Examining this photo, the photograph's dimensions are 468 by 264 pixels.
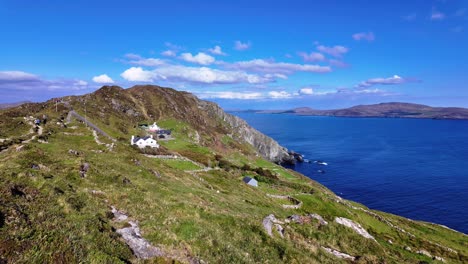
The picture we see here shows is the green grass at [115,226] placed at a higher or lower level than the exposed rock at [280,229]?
higher

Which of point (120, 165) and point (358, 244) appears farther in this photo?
point (120, 165)

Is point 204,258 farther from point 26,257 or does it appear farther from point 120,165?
point 120,165

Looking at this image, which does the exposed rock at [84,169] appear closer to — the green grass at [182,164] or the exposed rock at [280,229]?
the exposed rock at [280,229]

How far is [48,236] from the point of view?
519 inches

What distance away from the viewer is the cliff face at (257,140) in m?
179

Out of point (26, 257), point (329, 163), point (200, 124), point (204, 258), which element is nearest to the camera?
point (26, 257)

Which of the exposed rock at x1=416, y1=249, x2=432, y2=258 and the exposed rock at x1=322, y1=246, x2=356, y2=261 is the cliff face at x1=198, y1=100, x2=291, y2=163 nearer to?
the exposed rock at x1=416, y1=249, x2=432, y2=258

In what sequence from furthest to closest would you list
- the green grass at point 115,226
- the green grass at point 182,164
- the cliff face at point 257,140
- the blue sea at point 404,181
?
1. the cliff face at point 257,140
2. the blue sea at point 404,181
3. the green grass at point 182,164
4. the green grass at point 115,226

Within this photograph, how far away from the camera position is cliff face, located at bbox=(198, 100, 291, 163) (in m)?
179

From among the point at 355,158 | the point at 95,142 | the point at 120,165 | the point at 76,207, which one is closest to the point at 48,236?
the point at 76,207

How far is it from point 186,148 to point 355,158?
129 metres

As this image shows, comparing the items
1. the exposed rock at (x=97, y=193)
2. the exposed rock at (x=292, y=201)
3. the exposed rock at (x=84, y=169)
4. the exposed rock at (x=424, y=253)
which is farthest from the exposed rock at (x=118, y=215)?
the exposed rock at (x=424, y=253)

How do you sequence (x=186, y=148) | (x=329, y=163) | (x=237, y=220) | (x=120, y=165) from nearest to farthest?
(x=237, y=220) → (x=120, y=165) → (x=186, y=148) → (x=329, y=163)

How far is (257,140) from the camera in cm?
18975
